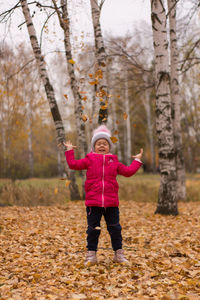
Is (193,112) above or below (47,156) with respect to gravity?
above

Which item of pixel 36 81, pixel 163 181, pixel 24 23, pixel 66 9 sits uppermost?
pixel 66 9

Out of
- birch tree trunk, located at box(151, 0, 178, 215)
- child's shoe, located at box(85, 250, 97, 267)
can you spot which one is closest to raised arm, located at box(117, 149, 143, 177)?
child's shoe, located at box(85, 250, 97, 267)

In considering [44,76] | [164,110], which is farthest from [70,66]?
[164,110]

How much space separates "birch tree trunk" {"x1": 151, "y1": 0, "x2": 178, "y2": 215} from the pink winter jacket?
3.06 meters

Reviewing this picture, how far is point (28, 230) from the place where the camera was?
17.7 ft

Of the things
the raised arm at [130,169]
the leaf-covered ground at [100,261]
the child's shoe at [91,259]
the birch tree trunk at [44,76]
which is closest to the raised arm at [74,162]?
the raised arm at [130,169]

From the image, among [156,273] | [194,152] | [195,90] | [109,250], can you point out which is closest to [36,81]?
[109,250]

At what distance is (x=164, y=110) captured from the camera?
6457mm

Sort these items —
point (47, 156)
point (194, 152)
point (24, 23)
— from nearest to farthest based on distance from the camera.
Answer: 1. point (24, 23)
2. point (194, 152)
3. point (47, 156)

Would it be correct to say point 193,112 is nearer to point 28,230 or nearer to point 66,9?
point 66,9

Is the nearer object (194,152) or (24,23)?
(24,23)

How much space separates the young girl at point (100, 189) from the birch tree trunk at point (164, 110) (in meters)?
3.03

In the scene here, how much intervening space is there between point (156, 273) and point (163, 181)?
349cm

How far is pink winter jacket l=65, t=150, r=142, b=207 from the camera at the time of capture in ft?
11.4
